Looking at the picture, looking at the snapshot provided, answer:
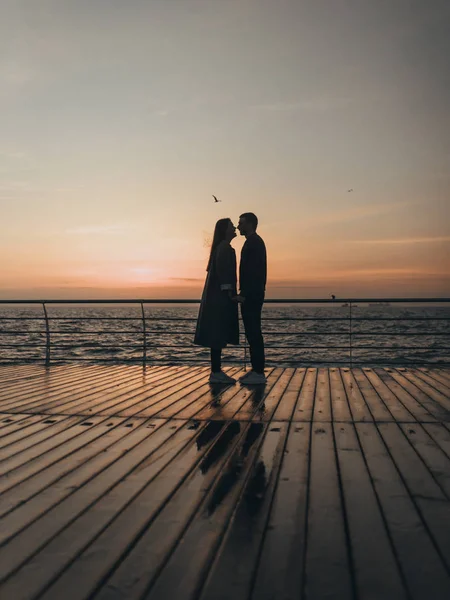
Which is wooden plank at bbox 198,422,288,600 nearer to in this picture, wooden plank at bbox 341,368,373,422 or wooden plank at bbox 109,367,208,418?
wooden plank at bbox 341,368,373,422

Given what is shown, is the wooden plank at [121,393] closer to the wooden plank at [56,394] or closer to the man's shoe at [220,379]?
the wooden plank at [56,394]

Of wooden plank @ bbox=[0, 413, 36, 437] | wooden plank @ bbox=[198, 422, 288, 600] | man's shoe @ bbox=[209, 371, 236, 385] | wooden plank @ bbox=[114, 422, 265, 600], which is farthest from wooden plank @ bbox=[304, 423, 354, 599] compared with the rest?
man's shoe @ bbox=[209, 371, 236, 385]

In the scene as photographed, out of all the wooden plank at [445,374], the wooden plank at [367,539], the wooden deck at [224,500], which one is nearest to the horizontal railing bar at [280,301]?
the wooden plank at [445,374]

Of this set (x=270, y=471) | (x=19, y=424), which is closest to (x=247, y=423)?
(x=270, y=471)

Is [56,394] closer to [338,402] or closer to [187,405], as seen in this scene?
[187,405]

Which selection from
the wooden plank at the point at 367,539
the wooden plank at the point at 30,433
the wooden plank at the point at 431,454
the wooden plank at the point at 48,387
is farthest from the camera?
the wooden plank at the point at 48,387

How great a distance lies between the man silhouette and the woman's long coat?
12 centimetres

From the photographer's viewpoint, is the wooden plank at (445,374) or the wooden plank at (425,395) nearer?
the wooden plank at (425,395)

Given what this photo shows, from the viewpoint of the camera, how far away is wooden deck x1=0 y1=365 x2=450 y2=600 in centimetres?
156

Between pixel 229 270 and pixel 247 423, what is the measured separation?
2.13 metres

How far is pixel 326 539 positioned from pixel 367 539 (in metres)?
0.14

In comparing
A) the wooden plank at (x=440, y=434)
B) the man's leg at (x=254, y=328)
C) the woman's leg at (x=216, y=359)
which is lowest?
the wooden plank at (x=440, y=434)

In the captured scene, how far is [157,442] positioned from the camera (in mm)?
3160

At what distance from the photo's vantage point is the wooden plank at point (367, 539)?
4.95 feet
